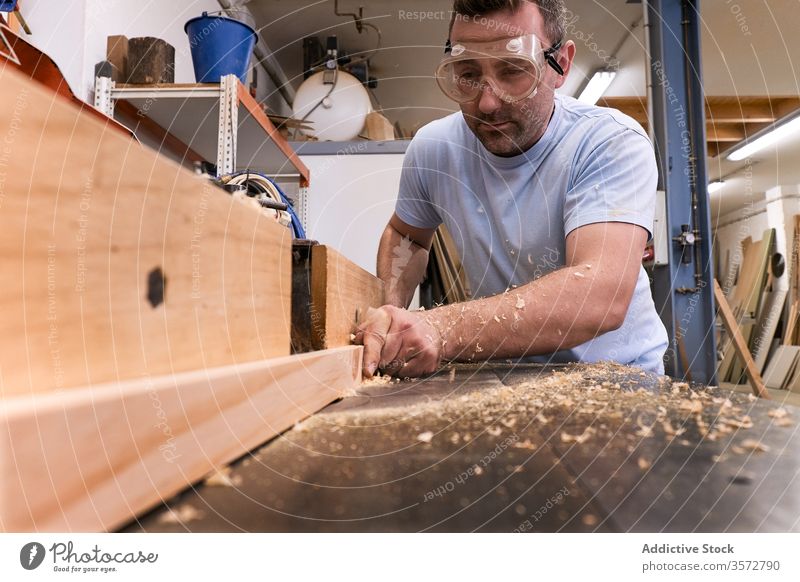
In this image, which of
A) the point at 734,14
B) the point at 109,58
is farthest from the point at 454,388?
the point at 734,14

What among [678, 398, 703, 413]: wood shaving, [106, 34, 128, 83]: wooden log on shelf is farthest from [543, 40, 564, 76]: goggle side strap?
[106, 34, 128, 83]: wooden log on shelf

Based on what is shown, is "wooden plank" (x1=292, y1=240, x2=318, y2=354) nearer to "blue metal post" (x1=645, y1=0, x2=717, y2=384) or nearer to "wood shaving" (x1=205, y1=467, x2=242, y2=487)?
"wood shaving" (x1=205, y1=467, x2=242, y2=487)

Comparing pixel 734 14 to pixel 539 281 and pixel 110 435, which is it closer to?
pixel 539 281

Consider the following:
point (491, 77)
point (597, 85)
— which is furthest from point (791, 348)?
point (491, 77)

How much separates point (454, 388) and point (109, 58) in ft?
4.21

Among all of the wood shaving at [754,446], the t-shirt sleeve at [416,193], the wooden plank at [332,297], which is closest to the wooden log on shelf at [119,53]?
the t-shirt sleeve at [416,193]

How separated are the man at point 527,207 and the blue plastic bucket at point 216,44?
0.53 m

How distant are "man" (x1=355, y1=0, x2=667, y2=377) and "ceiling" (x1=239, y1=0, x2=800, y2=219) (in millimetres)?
1091

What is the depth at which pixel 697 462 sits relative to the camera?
34 cm

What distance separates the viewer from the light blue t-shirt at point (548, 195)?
3.06 feet

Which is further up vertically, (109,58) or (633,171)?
(109,58)

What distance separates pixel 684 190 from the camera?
6.40ft

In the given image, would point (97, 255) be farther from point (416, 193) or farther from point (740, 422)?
point (416, 193)

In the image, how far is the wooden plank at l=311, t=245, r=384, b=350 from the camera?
2.20ft
